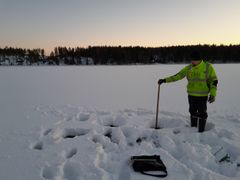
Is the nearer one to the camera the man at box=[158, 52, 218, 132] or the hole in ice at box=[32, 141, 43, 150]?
the hole in ice at box=[32, 141, 43, 150]

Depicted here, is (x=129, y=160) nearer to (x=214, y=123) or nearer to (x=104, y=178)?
(x=104, y=178)

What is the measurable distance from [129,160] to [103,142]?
32.9 inches

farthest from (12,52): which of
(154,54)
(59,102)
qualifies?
(59,102)

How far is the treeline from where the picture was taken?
74312 millimetres

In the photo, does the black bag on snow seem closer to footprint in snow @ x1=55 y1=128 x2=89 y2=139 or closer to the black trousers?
footprint in snow @ x1=55 y1=128 x2=89 y2=139

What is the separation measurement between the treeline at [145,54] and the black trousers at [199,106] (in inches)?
2667

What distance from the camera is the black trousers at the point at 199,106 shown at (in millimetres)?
4914

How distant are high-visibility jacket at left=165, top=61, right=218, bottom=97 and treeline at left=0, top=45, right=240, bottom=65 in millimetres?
67823

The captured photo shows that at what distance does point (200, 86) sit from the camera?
191 inches

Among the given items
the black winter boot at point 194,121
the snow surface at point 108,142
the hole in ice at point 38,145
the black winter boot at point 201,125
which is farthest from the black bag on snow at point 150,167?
the black winter boot at point 194,121

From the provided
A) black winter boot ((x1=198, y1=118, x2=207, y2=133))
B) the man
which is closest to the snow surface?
black winter boot ((x1=198, y1=118, x2=207, y2=133))

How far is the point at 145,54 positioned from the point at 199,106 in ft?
257

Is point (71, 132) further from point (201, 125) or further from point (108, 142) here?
point (201, 125)

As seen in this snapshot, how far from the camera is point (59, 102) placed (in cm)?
819
